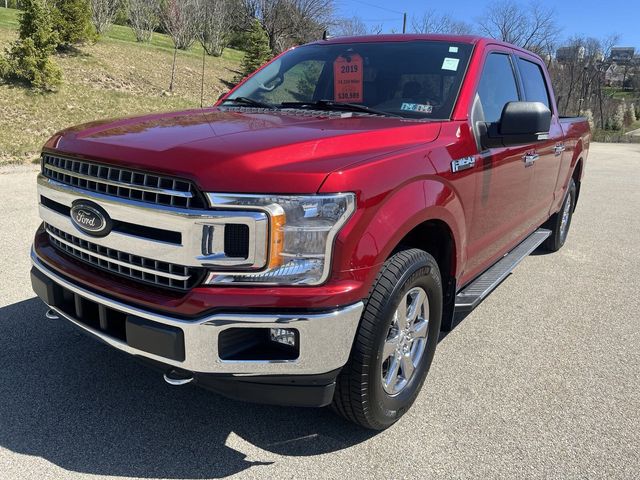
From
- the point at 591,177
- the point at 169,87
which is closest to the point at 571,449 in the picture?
the point at 591,177

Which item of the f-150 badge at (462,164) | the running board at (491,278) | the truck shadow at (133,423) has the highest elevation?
the f-150 badge at (462,164)

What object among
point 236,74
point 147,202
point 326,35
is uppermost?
point 236,74

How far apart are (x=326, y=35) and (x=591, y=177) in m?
11.2

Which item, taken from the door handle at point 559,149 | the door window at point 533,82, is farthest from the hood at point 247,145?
the door handle at point 559,149

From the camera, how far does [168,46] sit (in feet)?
98.0

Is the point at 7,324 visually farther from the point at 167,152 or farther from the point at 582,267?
the point at 582,267

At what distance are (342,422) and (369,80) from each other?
203cm

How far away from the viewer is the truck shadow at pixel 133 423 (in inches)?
93.4

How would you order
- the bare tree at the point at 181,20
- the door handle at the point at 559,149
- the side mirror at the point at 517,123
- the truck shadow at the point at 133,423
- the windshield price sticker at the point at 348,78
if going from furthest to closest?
the bare tree at the point at 181,20 < the door handle at the point at 559,149 < the windshield price sticker at the point at 348,78 < the side mirror at the point at 517,123 < the truck shadow at the point at 133,423

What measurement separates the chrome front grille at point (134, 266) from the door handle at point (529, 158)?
2.61 m

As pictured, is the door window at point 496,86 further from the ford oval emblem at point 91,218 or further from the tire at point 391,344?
the ford oval emblem at point 91,218

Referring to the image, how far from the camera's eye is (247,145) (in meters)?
2.17

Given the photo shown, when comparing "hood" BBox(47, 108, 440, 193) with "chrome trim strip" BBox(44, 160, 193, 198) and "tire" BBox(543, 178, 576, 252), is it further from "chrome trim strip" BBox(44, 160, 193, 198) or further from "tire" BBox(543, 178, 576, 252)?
"tire" BBox(543, 178, 576, 252)

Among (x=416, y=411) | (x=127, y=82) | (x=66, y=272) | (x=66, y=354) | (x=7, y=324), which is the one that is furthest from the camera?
(x=127, y=82)
